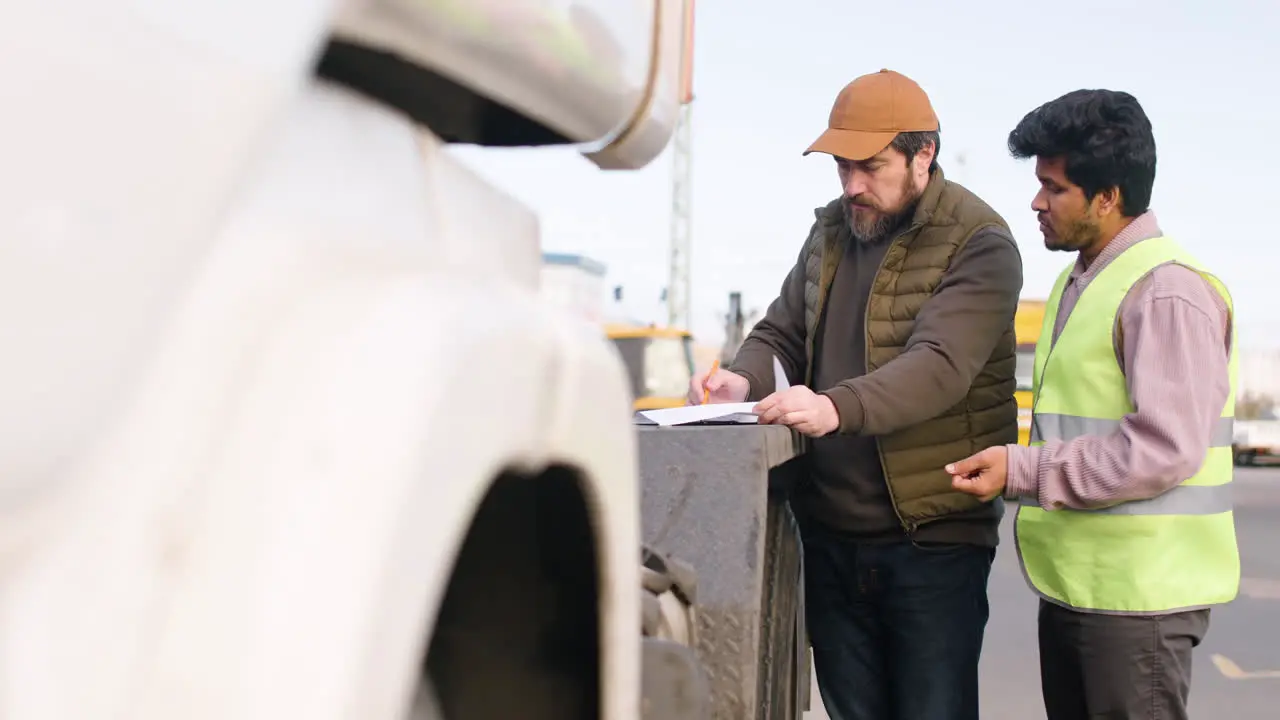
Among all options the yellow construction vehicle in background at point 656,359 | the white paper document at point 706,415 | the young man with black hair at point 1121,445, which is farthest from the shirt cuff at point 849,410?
the yellow construction vehicle in background at point 656,359

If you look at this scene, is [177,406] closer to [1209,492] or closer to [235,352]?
[235,352]

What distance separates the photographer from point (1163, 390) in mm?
2543

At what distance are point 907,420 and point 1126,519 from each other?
525 mm

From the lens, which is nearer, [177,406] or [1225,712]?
[177,406]

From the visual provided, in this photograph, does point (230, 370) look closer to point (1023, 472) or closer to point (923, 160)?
point (1023, 472)

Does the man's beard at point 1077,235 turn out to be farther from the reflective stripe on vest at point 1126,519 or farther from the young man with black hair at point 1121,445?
the reflective stripe on vest at point 1126,519

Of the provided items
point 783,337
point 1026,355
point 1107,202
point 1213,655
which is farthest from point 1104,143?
point 1026,355

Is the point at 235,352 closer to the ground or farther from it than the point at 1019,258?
closer to the ground

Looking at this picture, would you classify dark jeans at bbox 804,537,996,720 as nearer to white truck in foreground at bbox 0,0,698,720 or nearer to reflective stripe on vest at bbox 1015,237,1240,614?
reflective stripe on vest at bbox 1015,237,1240,614

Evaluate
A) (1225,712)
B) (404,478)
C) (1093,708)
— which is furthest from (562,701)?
(1225,712)

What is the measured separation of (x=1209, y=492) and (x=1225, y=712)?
128 inches

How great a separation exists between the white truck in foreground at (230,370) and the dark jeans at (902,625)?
7.50 ft

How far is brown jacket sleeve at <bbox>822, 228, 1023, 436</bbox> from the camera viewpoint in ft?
9.61

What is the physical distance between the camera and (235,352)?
787 millimetres
